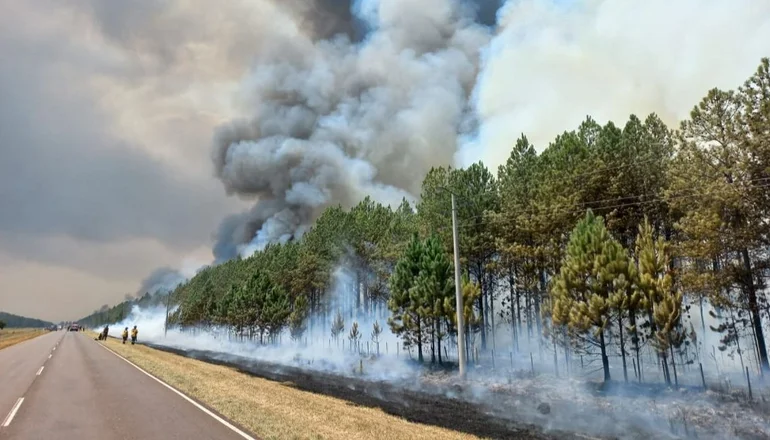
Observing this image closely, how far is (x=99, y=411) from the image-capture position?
12352mm

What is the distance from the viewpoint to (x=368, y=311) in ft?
198

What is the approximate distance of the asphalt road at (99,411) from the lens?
996cm

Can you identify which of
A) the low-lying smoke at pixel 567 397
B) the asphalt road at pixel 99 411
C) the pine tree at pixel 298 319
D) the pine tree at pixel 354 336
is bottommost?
the low-lying smoke at pixel 567 397

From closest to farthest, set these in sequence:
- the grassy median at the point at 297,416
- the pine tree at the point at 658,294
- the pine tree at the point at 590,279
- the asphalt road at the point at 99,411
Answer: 1. the asphalt road at the point at 99,411
2. the grassy median at the point at 297,416
3. the pine tree at the point at 658,294
4. the pine tree at the point at 590,279

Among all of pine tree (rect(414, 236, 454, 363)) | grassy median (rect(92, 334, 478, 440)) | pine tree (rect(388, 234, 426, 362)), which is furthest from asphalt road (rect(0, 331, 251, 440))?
pine tree (rect(388, 234, 426, 362))

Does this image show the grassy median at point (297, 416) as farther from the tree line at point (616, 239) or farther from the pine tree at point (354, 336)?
the pine tree at point (354, 336)

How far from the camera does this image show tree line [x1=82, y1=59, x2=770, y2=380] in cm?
2105

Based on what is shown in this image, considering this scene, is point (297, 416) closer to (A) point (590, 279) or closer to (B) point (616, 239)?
(A) point (590, 279)

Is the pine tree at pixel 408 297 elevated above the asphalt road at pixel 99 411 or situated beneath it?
elevated above

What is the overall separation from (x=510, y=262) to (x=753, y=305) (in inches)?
621

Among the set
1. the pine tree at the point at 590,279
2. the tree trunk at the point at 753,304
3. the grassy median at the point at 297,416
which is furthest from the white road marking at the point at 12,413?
the tree trunk at the point at 753,304

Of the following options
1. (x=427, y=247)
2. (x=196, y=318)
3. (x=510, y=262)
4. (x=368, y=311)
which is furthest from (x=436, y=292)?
(x=196, y=318)

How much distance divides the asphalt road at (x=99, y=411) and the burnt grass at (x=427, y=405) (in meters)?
6.67

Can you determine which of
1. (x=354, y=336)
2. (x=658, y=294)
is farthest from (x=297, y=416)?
(x=354, y=336)
